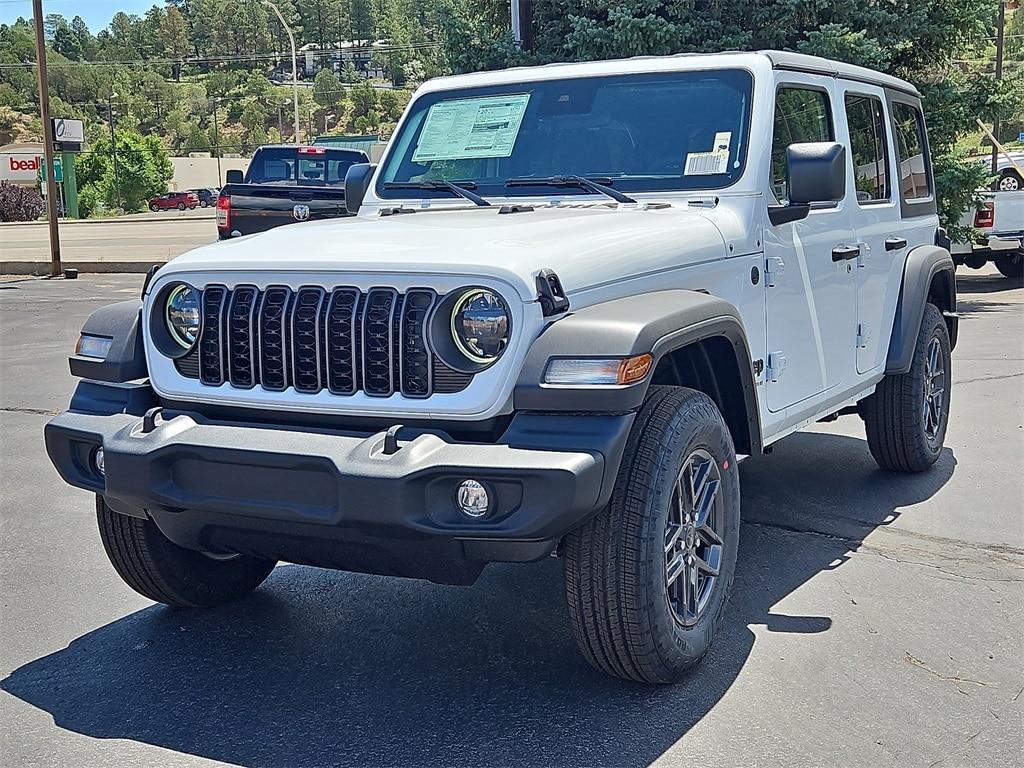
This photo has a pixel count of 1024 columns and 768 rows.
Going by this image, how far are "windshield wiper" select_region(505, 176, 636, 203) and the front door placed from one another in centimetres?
60

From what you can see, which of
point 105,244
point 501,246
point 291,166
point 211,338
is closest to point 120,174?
point 105,244

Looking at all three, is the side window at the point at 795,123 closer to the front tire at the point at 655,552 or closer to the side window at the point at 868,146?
the side window at the point at 868,146

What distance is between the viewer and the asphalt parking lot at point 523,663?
11.1 ft

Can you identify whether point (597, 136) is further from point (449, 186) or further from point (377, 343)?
point (377, 343)

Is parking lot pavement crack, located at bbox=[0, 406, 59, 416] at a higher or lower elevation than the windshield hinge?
lower

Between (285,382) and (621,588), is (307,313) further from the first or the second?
(621,588)

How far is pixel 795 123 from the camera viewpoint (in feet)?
16.4

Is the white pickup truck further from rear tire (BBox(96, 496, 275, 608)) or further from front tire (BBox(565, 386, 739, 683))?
rear tire (BBox(96, 496, 275, 608))

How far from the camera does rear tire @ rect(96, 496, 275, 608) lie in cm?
413

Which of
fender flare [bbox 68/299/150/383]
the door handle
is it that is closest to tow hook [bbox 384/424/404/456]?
fender flare [bbox 68/299/150/383]

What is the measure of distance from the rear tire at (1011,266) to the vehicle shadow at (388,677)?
14.0 metres

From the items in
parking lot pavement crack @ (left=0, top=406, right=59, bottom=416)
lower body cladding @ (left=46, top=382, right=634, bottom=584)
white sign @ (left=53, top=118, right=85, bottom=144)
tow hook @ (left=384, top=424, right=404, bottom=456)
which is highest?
white sign @ (left=53, top=118, right=85, bottom=144)

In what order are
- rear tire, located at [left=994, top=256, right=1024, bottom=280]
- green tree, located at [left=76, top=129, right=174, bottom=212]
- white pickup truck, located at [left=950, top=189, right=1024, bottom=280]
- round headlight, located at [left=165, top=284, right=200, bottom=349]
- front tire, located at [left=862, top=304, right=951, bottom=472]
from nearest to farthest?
1. round headlight, located at [left=165, top=284, right=200, bottom=349]
2. front tire, located at [left=862, top=304, right=951, bottom=472]
3. white pickup truck, located at [left=950, top=189, right=1024, bottom=280]
4. rear tire, located at [left=994, top=256, right=1024, bottom=280]
5. green tree, located at [left=76, top=129, right=174, bottom=212]

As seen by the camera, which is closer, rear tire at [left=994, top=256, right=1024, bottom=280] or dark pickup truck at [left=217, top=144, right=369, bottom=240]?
dark pickup truck at [left=217, top=144, right=369, bottom=240]
